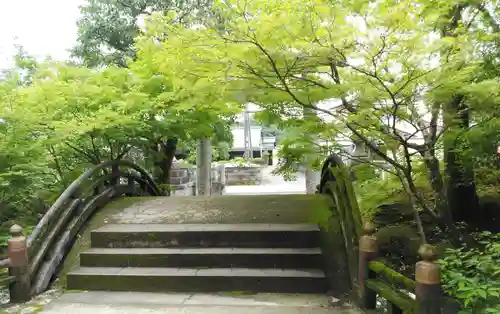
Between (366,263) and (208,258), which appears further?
(208,258)

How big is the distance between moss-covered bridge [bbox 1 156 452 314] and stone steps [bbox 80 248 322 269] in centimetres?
1

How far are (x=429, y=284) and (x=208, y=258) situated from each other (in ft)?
10.3

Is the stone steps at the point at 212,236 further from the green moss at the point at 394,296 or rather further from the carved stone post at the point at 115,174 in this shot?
the carved stone post at the point at 115,174

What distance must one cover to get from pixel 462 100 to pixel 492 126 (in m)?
0.44

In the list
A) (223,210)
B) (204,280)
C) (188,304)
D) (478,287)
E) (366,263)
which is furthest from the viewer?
(223,210)

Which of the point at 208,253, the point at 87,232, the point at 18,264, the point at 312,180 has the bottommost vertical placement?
the point at 208,253

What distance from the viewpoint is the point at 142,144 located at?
28.5ft

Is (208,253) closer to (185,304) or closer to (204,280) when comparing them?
(204,280)

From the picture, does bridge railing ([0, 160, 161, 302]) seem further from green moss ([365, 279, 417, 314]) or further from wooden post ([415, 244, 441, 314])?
wooden post ([415, 244, 441, 314])

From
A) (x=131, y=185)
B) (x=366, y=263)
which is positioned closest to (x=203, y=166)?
(x=131, y=185)

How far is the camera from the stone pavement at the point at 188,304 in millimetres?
4395

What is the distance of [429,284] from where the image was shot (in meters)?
3.06

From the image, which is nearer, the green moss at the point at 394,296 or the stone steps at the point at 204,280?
the green moss at the point at 394,296

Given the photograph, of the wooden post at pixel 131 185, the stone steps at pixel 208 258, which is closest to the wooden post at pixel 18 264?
the stone steps at pixel 208 258
